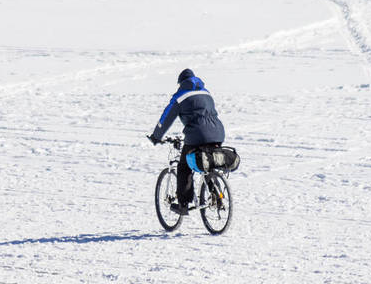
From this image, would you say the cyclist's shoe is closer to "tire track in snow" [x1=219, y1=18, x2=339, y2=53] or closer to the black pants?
the black pants

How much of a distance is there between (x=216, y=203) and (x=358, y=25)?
67.2 ft

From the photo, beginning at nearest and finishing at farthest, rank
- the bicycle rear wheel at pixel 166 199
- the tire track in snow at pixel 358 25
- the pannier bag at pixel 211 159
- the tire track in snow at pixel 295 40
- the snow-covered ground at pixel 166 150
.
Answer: the snow-covered ground at pixel 166 150 < the pannier bag at pixel 211 159 < the bicycle rear wheel at pixel 166 199 < the tire track in snow at pixel 358 25 < the tire track in snow at pixel 295 40

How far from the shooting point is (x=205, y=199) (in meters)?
6.26

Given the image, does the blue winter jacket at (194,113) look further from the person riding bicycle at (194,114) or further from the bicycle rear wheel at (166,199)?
the bicycle rear wheel at (166,199)

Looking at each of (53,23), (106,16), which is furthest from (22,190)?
(106,16)

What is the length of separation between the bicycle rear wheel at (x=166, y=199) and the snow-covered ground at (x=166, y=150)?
12 centimetres

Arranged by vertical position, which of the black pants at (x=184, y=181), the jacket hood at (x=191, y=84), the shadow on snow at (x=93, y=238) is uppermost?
the jacket hood at (x=191, y=84)

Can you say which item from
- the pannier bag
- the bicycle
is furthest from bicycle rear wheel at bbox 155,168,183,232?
the pannier bag

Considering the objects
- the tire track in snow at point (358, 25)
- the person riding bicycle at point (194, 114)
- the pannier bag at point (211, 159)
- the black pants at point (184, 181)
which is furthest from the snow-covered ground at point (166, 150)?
the person riding bicycle at point (194, 114)

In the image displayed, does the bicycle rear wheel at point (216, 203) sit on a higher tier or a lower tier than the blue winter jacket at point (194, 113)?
lower

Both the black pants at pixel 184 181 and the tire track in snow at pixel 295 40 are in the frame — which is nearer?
the black pants at pixel 184 181

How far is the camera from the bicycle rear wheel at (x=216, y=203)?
6020mm

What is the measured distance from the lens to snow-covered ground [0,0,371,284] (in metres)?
5.59

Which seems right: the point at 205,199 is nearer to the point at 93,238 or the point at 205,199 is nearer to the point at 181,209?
the point at 181,209
